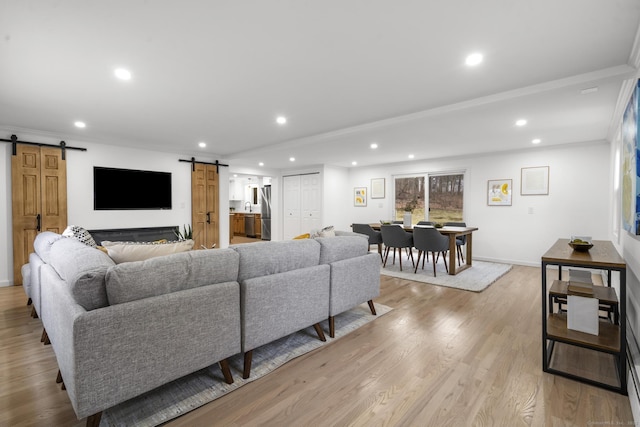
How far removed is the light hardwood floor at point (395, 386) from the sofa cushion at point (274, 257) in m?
0.67

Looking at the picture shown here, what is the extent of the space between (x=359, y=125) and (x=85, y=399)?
387 cm

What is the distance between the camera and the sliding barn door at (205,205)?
624cm

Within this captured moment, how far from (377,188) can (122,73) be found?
241 inches

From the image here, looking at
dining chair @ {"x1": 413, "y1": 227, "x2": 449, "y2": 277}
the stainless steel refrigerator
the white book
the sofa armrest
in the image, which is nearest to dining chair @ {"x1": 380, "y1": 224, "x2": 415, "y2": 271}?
dining chair @ {"x1": 413, "y1": 227, "x2": 449, "y2": 277}

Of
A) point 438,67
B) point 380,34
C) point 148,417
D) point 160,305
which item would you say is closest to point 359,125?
point 438,67

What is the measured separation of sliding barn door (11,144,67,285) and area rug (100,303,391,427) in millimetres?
4279

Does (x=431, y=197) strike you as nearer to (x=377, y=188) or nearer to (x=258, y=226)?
(x=377, y=188)

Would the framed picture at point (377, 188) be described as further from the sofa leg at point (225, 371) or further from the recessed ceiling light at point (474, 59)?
the sofa leg at point (225, 371)

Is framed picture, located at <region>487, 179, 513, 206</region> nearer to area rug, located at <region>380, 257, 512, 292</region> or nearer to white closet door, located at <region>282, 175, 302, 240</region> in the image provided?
area rug, located at <region>380, 257, 512, 292</region>

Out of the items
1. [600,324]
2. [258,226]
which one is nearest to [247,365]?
[600,324]

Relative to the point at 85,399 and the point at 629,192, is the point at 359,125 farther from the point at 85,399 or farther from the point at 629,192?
the point at 85,399

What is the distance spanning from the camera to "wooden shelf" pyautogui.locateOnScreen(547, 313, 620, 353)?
183 centimetres

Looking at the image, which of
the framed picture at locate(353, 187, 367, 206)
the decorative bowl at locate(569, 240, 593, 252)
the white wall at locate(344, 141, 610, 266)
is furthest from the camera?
the framed picture at locate(353, 187, 367, 206)

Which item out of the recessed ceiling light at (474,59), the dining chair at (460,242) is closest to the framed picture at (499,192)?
the dining chair at (460,242)
